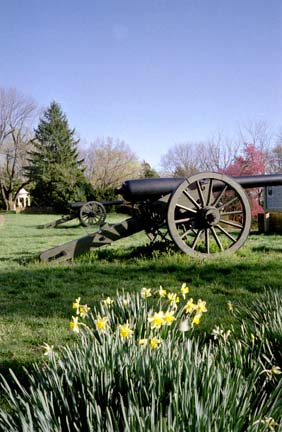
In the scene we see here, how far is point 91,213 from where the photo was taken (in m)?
17.2

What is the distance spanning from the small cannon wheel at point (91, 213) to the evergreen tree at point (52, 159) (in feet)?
59.8

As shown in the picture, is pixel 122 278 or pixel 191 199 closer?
pixel 122 278

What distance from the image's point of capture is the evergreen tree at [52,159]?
3706 centimetres

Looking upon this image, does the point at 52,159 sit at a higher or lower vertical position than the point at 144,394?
higher

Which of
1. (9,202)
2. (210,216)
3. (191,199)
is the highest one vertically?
(9,202)

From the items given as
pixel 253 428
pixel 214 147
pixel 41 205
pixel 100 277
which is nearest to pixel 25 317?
pixel 100 277

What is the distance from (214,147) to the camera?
28.9 m

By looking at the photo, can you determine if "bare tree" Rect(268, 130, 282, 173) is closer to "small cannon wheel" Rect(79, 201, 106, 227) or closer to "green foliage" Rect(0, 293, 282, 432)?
"small cannon wheel" Rect(79, 201, 106, 227)

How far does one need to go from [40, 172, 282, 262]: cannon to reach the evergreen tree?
1130 inches

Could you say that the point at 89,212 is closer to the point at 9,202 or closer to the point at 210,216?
the point at 210,216

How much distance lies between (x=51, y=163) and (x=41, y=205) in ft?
14.7

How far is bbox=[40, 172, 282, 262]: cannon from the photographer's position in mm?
6363

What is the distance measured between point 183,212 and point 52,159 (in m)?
35.2

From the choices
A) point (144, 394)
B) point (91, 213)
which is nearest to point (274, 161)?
point (91, 213)
